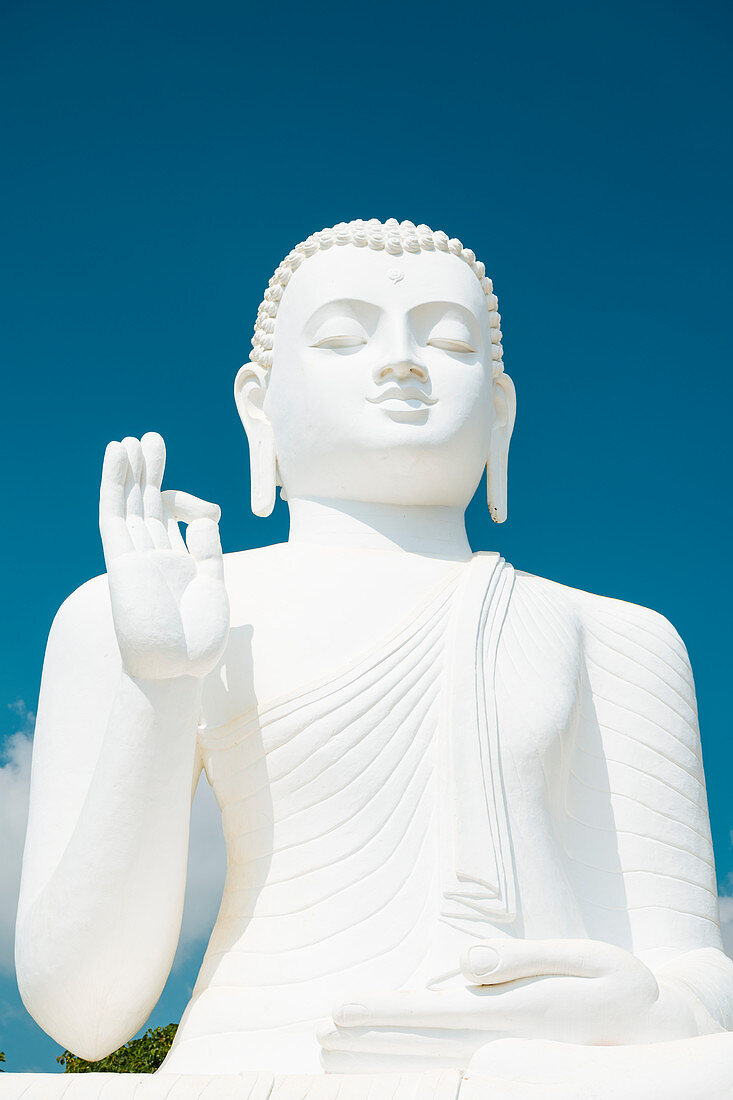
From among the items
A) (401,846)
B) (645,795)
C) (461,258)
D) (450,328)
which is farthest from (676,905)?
(461,258)

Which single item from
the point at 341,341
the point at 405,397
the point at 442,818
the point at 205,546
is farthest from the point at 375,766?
the point at 341,341

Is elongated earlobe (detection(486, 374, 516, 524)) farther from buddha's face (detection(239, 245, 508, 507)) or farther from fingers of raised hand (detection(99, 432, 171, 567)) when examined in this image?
fingers of raised hand (detection(99, 432, 171, 567))

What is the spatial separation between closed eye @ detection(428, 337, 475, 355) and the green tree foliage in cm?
992

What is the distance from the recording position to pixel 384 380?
5.16 m

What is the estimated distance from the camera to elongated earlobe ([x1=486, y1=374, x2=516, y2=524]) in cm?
584

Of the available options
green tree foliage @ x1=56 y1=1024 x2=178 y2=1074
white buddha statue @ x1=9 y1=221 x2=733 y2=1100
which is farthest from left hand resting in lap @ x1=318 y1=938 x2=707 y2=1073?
green tree foliage @ x1=56 y1=1024 x2=178 y2=1074

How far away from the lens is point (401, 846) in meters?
4.42

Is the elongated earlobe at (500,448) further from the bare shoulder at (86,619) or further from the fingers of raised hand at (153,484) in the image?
the bare shoulder at (86,619)

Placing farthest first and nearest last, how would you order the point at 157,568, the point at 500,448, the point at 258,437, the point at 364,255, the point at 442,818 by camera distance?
1. the point at 500,448
2. the point at 258,437
3. the point at 364,255
4. the point at 442,818
5. the point at 157,568

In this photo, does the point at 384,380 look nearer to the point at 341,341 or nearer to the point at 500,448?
the point at 341,341

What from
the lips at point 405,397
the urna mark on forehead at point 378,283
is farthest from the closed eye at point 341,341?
the lips at point 405,397

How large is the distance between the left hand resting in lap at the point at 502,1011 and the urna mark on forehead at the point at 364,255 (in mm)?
2615

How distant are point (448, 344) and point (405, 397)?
325mm

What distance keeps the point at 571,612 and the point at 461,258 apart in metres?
1.57
